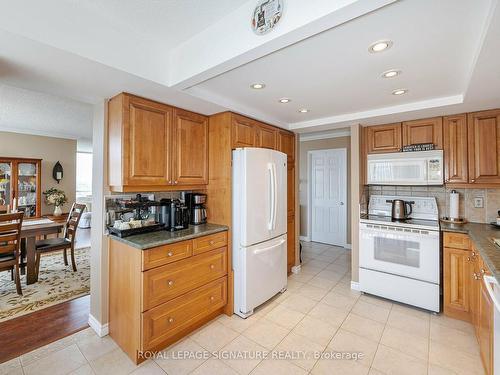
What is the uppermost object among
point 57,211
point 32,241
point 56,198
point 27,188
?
point 27,188

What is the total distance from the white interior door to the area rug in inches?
172

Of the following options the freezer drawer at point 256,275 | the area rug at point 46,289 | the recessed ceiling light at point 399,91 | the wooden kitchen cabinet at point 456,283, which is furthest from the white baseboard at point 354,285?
the area rug at point 46,289

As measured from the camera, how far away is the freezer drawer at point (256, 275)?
2.53 meters

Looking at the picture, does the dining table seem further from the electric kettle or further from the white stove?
the electric kettle

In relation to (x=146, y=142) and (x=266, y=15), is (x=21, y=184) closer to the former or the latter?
(x=146, y=142)

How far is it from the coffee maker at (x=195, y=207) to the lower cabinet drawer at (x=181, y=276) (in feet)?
1.48

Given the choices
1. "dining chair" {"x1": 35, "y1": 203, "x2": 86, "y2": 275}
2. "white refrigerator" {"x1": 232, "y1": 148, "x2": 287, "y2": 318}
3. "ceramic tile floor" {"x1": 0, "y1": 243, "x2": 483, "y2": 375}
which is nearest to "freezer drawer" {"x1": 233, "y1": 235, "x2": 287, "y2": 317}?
"white refrigerator" {"x1": 232, "y1": 148, "x2": 287, "y2": 318}

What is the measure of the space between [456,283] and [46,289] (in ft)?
15.6

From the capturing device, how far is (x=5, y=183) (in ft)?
15.7

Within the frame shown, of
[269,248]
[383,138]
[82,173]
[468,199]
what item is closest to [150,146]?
[269,248]

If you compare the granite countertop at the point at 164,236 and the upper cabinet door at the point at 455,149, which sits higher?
the upper cabinet door at the point at 455,149

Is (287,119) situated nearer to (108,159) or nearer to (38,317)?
(108,159)

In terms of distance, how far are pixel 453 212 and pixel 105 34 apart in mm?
3804

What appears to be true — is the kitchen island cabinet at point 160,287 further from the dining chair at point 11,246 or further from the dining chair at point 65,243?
the dining chair at point 65,243
